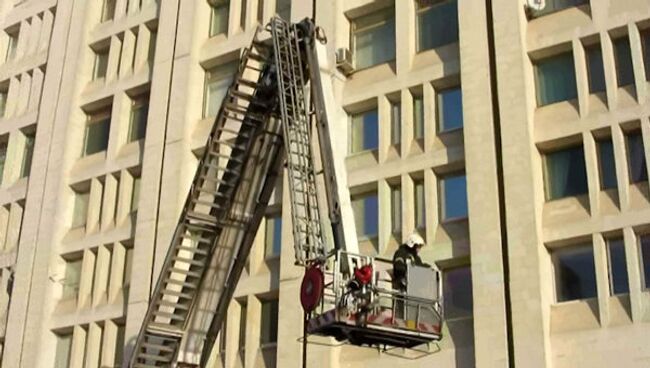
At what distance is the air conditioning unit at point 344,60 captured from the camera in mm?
31734

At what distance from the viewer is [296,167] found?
2105 cm

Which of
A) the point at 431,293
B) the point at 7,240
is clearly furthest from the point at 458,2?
the point at 7,240

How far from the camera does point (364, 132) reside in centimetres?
3177

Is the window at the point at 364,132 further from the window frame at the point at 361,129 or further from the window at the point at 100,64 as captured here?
the window at the point at 100,64

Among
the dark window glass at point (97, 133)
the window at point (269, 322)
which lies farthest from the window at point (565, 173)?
the dark window glass at point (97, 133)

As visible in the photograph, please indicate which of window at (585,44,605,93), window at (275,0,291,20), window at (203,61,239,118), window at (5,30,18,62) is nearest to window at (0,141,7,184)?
window at (5,30,18,62)

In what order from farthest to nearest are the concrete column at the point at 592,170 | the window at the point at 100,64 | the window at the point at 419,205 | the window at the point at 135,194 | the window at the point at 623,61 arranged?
the window at the point at 100,64 → the window at the point at 135,194 → the window at the point at 419,205 → the window at the point at 623,61 → the concrete column at the point at 592,170

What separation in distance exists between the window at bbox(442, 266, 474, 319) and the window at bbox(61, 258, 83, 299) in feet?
51.4

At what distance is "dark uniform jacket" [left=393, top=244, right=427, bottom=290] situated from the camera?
1859cm

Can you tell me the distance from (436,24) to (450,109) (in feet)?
10.6

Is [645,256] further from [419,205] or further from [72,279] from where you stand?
[72,279]

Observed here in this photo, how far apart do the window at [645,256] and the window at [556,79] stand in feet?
15.7

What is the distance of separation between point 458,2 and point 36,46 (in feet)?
73.1

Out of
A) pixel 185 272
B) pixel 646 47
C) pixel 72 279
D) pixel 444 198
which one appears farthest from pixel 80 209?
pixel 646 47
